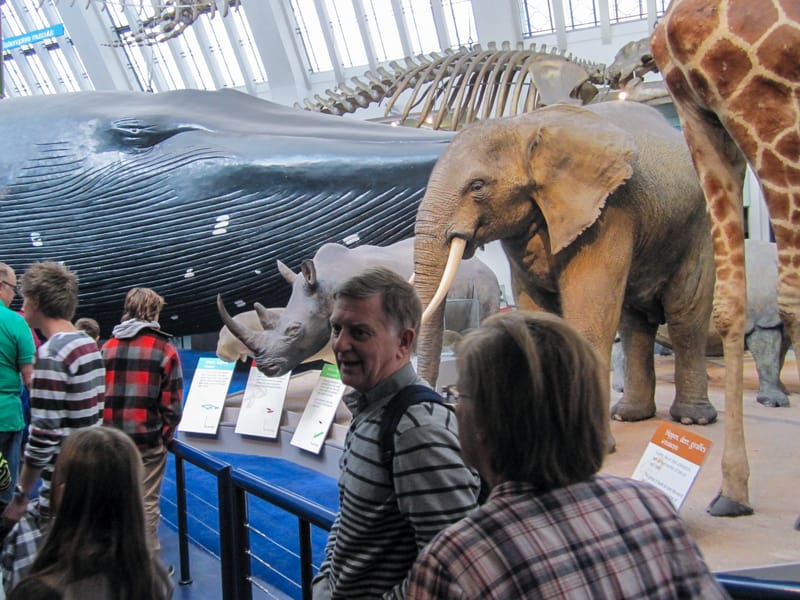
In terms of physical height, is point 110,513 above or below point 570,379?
below

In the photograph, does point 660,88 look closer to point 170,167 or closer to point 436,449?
point 170,167

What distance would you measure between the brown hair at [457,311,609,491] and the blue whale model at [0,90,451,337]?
368 cm

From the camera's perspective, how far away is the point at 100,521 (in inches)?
52.6

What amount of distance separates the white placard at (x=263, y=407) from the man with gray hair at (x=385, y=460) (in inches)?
105

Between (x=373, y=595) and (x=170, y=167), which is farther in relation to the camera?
(x=170, y=167)

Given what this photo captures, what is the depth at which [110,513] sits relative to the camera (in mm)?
1346

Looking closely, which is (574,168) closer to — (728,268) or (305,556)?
(728,268)

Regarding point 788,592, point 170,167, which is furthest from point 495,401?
point 170,167

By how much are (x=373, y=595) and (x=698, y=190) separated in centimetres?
238

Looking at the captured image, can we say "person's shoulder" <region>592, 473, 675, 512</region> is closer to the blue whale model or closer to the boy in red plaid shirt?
the boy in red plaid shirt

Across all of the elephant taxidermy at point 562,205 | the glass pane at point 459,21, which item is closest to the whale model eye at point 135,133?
the elephant taxidermy at point 562,205

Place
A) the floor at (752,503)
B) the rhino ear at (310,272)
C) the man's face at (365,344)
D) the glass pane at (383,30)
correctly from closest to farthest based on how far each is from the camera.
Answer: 1. the man's face at (365,344)
2. the floor at (752,503)
3. the rhino ear at (310,272)
4. the glass pane at (383,30)

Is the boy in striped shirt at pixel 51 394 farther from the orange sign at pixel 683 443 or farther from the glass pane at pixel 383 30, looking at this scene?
the glass pane at pixel 383 30

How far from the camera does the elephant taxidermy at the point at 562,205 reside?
8.93 feet
